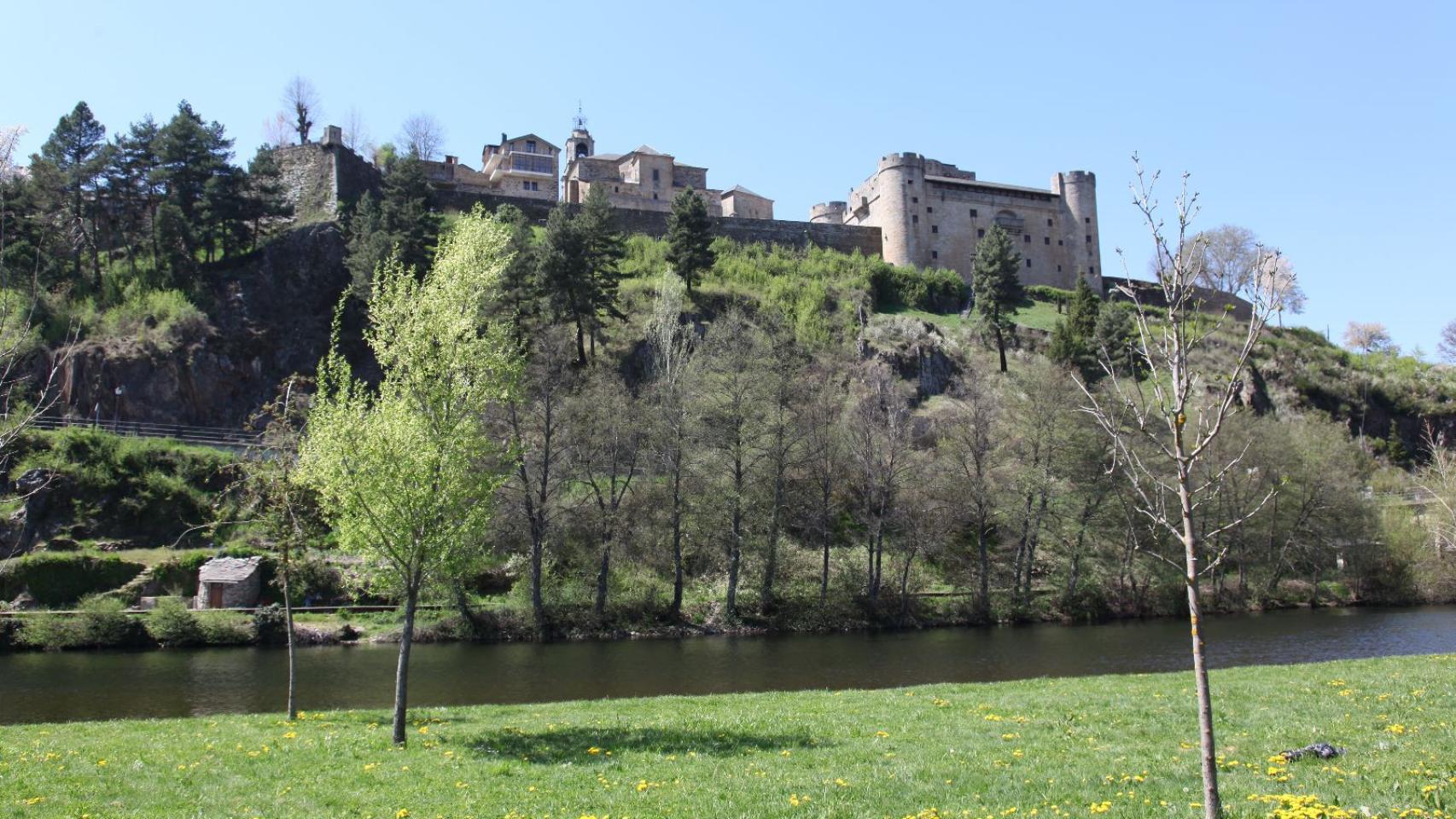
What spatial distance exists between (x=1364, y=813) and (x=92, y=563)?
135 feet

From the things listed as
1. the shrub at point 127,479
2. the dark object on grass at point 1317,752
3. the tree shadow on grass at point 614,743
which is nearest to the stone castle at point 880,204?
the shrub at point 127,479

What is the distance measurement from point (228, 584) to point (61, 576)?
6.26 m

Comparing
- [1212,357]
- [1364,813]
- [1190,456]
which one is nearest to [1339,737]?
[1364,813]

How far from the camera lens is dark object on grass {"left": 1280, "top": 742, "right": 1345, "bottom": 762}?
10711 mm

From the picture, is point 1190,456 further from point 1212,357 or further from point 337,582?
point 1212,357

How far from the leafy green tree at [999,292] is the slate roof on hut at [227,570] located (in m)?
48.5

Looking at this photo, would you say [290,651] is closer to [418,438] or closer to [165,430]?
[418,438]

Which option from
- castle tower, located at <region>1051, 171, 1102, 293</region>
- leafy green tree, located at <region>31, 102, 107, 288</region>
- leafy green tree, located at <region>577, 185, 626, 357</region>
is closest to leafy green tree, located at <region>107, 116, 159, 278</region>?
leafy green tree, located at <region>31, 102, 107, 288</region>

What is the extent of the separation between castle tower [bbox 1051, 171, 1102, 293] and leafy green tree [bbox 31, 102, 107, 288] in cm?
7938

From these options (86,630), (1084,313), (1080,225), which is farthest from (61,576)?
(1080,225)

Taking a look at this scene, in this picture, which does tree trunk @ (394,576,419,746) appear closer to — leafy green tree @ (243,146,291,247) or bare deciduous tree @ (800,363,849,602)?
bare deciduous tree @ (800,363,849,602)

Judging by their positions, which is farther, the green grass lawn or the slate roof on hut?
the slate roof on hut

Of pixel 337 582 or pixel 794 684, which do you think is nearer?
pixel 794 684

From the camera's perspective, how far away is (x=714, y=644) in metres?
34.0
